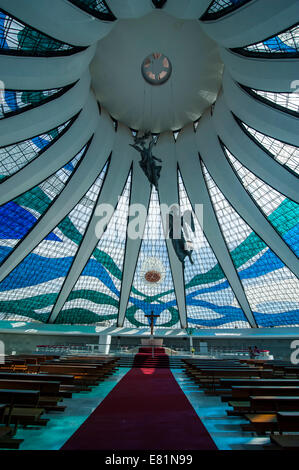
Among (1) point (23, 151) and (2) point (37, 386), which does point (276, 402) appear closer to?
(2) point (37, 386)

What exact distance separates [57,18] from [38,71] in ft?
9.22

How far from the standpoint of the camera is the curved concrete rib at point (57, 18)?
13.0 meters

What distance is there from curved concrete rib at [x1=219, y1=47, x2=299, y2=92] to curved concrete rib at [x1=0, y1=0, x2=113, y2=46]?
884cm

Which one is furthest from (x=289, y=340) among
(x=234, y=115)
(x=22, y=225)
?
(x=22, y=225)

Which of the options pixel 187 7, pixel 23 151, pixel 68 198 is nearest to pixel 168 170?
pixel 68 198

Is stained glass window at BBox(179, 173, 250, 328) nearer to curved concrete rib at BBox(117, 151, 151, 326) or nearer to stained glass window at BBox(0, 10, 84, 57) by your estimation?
curved concrete rib at BBox(117, 151, 151, 326)

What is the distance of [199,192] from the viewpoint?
2672 cm

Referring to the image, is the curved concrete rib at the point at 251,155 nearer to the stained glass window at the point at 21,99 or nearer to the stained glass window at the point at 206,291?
the stained glass window at the point at 206,291

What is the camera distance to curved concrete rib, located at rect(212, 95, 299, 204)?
20484 mm

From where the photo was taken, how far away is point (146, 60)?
75.3 ft

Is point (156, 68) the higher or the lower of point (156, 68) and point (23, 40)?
the higher

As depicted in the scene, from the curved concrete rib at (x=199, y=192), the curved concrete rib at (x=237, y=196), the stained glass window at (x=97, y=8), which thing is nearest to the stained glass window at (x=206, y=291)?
the curved concrete rib at (x=199, y=192)

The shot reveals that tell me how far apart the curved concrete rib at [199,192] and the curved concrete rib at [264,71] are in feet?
27.9

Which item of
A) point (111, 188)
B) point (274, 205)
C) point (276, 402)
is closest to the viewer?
point (276, 402)
